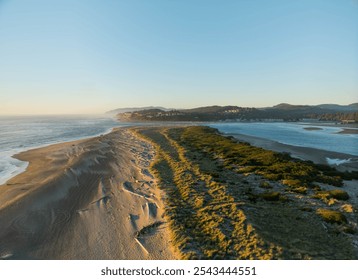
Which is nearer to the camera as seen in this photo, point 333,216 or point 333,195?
point 333,216

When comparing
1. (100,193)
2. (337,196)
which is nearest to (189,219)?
(100,193)

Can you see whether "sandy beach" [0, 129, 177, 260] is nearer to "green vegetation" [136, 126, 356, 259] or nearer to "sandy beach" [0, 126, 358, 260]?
"sandy beach" [0, 126, 358, 260]

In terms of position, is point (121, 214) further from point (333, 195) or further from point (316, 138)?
point (316, 138)

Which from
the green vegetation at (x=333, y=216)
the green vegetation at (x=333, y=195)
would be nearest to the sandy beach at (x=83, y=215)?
the green vegetation at (x=333, y=216)

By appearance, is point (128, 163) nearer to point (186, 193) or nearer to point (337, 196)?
point (186, 193)

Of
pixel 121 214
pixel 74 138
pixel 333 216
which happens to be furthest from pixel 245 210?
pixel 74 138

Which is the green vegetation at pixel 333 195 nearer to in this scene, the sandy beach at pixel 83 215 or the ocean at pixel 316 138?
the sandy beach at pixel 83 215

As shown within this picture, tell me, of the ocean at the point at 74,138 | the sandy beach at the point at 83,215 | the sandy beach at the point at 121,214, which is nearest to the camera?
the sandy beach at the point at 121,214

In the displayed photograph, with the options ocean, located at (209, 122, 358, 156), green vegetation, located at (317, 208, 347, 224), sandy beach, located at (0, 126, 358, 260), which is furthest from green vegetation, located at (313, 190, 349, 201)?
ocean, located at (209, 122, 358, 156)
